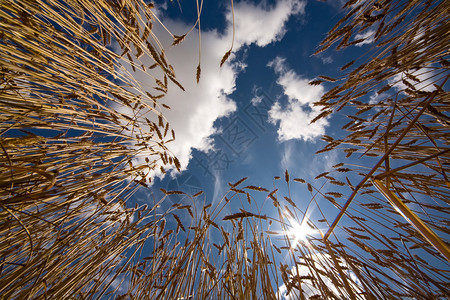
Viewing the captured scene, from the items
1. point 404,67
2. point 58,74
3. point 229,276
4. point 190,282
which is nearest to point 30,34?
point 58,74

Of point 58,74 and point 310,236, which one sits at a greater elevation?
point 58,74

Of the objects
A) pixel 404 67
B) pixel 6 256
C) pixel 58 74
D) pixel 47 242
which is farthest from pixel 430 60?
pixel 6 256

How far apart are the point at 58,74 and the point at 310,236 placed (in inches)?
70.2

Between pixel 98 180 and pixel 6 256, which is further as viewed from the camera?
pixel 98 180

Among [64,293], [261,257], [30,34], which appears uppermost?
[30,34]

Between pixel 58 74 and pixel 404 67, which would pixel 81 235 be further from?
pixel 404 67

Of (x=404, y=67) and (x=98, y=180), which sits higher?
(x=98, y=180)

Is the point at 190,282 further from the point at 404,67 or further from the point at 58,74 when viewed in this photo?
the point at 404,67

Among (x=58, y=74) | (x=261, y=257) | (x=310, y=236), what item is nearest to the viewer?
(x=58, y=74)

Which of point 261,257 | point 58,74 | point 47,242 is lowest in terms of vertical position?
point 261,257

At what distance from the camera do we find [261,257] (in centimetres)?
108

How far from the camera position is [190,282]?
3.43 ft

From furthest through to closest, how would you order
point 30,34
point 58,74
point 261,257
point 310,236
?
point 310,236, point 261,257, point 58,74, point 30,34

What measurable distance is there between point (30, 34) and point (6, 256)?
1159 mm
